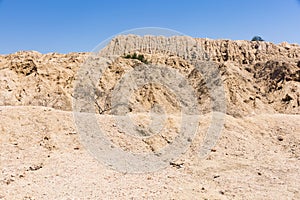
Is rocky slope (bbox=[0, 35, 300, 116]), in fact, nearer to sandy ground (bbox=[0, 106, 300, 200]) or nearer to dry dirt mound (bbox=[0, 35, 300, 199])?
dry dirt mound (bbox=[0, 35, 300, 199])

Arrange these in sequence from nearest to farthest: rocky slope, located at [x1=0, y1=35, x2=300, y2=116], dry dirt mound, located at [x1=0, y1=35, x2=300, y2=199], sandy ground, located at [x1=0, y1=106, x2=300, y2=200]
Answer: sandy ground, located at [x1=0, y1=106, x2=300, y2=200] < dry dirt mound, located at [x1=0, y1=35, x2=300, y2=199] < rocky slope, located at [x1=0, y1=35, x2=300, y2=116]

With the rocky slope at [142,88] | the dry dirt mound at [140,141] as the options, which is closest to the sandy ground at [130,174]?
the dry dirt mound at [140,141]

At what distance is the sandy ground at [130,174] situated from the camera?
662cm

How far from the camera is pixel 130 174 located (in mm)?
7797

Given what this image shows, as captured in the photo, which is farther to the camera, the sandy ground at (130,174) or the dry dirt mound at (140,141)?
the dry dirt mound at (140,141)

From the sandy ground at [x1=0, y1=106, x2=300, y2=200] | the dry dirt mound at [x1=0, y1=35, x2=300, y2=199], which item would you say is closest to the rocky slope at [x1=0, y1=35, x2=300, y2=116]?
the dry dirt mound at [x1=0, y1=35, x2=300, y2=199]

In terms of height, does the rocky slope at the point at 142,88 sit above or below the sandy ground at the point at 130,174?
above

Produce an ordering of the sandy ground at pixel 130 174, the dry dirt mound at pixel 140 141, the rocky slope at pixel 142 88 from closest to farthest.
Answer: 1. the sandy ground at pixel 130 174
2. the dry dirt mound at pixel 140 141
3. the rocky slope at pixel 142 88

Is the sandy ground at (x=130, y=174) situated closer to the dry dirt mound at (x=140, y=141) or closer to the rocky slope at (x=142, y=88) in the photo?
the dry dirt mound at (x=140, y=141)

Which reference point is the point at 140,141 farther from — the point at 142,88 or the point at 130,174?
the point at 142,88

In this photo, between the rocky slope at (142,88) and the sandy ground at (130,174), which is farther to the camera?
the rocky slope at (142,88)

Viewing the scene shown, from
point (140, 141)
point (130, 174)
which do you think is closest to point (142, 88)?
point (140, 141)

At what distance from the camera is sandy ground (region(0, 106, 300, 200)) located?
21.7 ft

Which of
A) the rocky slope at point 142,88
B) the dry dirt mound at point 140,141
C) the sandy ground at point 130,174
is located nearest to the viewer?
the sandy ground at point 130,174
